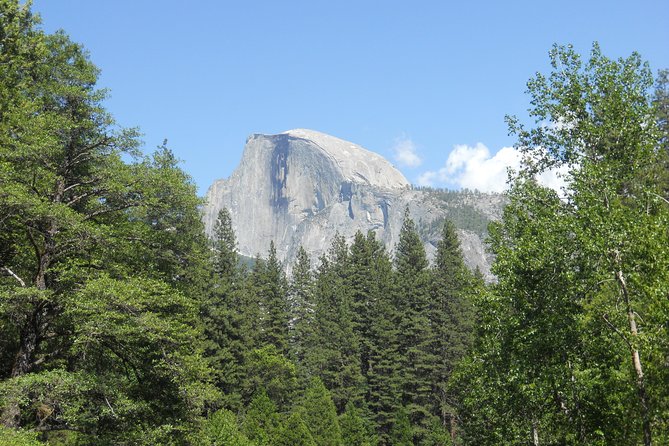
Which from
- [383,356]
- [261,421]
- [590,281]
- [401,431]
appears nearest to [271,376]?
[261,421]

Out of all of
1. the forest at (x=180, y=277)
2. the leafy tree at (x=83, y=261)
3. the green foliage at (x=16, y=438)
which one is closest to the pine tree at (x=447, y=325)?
the forest at (x=180, y=277)

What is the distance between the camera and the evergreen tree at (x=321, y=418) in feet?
133

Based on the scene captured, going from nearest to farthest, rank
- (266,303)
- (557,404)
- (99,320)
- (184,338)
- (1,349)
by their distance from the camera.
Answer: (99,320)
(557,404)
(184,338)
(1,349)
(266,303)

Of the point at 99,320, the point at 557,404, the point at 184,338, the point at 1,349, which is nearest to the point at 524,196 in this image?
the point at 557,404

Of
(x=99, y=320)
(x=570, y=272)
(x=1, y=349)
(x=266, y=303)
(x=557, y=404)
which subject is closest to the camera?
(x=570, y=272)

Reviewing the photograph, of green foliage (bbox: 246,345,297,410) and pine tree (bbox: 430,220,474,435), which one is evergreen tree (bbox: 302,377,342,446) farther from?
pine tree (bbox: 430,220,474,435)

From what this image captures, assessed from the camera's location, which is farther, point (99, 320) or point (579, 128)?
point (579, 128)

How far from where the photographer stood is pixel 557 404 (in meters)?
15.7

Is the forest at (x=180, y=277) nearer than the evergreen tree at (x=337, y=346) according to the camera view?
Yes

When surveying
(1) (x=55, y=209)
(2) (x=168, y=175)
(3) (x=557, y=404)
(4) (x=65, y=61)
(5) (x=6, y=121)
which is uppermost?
(4) (x=65, y=61)

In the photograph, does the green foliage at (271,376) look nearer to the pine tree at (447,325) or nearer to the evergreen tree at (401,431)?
the evergreen tree at (401,431)

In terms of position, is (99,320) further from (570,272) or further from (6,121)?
(570,272)

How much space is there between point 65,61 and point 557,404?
18500 mm

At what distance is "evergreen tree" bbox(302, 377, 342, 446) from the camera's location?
133 ft
